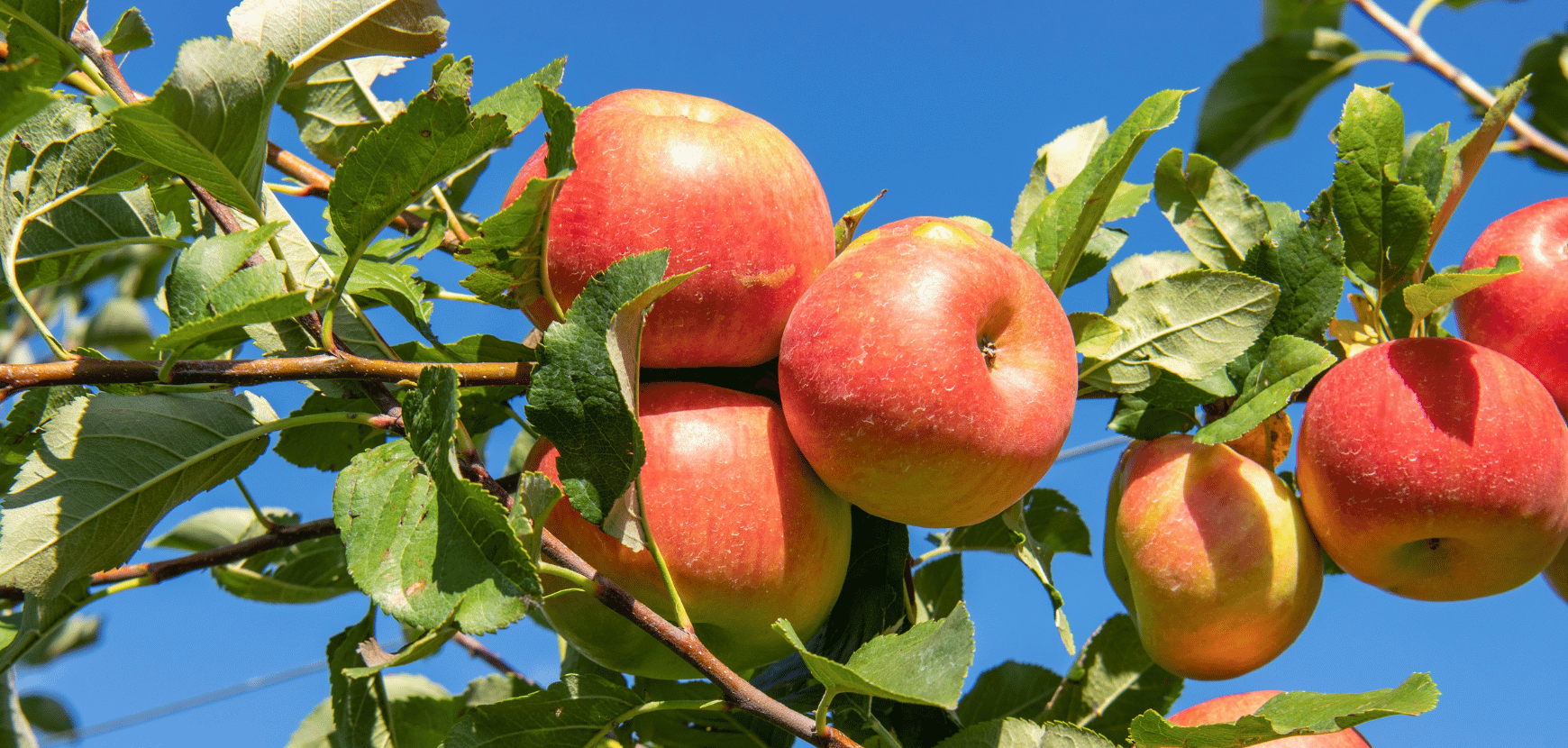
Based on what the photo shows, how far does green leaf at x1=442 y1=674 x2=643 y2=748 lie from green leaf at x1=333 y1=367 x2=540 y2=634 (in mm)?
158

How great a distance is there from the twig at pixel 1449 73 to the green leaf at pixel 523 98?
4.76 ft

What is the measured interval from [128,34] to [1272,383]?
1.00 meters

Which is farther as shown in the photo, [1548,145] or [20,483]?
[1548,145]

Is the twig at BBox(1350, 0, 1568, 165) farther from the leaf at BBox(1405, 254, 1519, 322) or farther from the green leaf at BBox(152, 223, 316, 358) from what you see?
the green leaf at BBox(152, 223, 316, 358)

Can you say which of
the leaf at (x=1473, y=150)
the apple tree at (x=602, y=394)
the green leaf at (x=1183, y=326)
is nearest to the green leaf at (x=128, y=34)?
the apple tree at (x=602, y=394)

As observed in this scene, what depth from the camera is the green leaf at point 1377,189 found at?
845mm

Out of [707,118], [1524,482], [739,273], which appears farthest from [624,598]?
[1524,482]

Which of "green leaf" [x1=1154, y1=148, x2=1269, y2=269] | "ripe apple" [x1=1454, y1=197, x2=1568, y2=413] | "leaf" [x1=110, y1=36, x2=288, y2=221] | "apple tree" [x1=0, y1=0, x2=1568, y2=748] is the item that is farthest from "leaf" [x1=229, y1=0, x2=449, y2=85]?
"ripe apple" [x1=1454, y1=197, x2=1568, y2=413]

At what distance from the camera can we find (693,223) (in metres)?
0.69

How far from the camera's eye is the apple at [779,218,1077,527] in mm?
659

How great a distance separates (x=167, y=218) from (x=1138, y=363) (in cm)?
82

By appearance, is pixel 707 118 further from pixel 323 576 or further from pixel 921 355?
pixel 323 576

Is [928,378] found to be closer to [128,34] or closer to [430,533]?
[430,533]

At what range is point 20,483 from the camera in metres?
0.71
